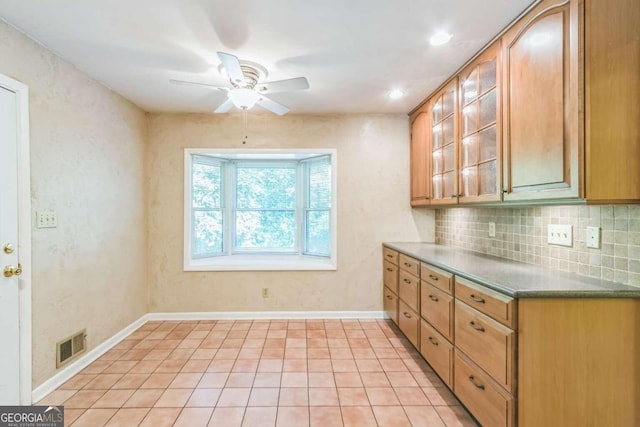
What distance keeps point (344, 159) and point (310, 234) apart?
1111mm

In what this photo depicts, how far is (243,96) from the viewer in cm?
226

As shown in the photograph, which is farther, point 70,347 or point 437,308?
point 70,347

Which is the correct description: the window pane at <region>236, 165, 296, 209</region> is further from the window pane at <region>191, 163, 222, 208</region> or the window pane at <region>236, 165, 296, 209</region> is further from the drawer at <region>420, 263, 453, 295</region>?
the drawer at <region>420, 263, 453, 295</region>

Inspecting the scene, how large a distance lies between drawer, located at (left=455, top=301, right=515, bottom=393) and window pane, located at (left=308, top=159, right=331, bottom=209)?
88.0 inches

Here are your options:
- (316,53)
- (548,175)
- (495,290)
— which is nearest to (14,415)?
(495,290)

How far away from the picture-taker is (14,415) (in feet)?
6.11

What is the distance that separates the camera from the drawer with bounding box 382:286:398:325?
10.5ft

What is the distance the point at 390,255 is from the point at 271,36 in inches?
95.1

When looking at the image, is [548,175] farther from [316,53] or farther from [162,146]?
[162,146]

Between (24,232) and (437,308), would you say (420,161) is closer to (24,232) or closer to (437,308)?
(437,308)

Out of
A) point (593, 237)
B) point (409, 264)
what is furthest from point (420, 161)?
point (593, 237)

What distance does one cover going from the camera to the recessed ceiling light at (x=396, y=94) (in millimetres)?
2939

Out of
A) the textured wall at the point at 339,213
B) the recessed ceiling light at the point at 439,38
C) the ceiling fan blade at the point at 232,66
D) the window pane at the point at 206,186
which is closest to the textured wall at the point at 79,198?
the textured wall at the point at 339,213

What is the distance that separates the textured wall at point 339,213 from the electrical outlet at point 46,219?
4.43 ft
